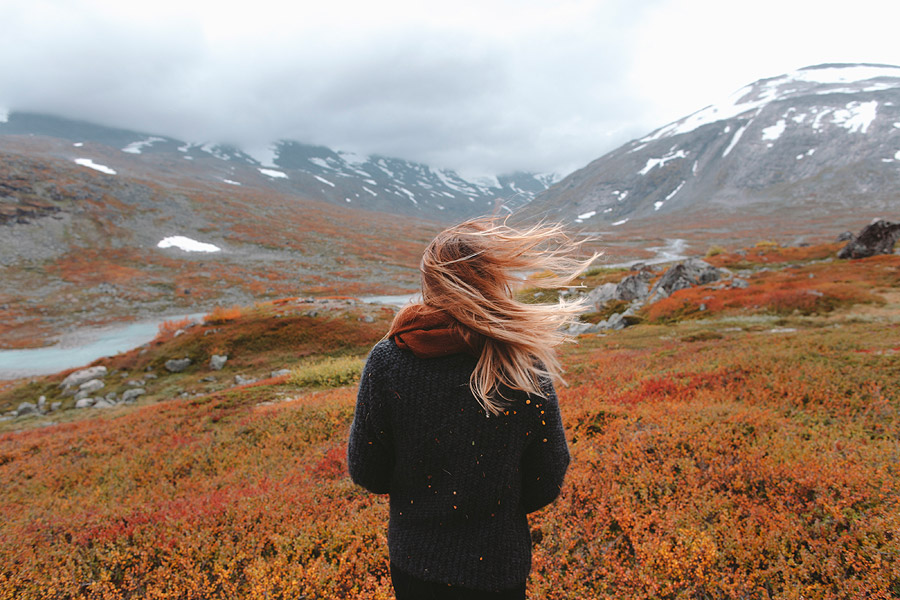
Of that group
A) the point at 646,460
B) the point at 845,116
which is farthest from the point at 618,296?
the point at 845,116

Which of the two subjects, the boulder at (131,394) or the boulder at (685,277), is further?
the boulder at (685,277)

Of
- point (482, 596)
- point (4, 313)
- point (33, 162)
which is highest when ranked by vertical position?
point (33, 162)

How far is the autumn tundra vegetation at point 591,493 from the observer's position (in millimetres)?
4375

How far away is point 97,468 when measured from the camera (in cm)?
893

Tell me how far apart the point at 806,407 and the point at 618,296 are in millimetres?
29606

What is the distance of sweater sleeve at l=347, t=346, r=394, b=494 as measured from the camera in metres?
2.25

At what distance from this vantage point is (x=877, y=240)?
3469 cm

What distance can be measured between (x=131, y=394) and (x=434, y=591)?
70.2ft

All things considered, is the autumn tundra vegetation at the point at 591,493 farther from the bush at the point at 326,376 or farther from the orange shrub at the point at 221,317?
the orange shrub at the point at 221,317

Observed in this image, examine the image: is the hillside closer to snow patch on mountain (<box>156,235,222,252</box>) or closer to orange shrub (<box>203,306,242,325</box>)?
snow patch on mountain (<box>156,235,222,252</box>)

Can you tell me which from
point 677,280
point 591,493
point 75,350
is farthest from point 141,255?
point 591,493

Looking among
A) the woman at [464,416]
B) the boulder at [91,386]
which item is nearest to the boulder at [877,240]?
the woman at [464,416]

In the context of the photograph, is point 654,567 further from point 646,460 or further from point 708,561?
point 646,460

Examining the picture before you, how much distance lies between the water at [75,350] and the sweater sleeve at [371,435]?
112ft
